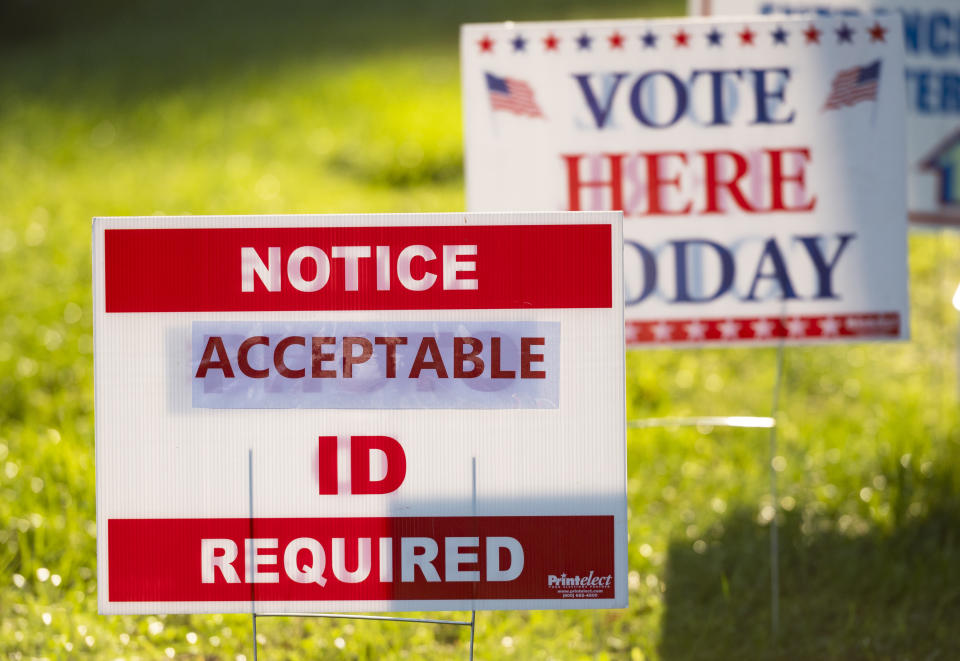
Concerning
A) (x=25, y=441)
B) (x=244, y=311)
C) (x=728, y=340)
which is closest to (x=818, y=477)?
(x=728, y=340)

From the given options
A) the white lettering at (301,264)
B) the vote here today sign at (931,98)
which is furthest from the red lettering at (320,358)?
the vote here today sign at (931,98)

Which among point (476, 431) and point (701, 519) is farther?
point (701, 519)

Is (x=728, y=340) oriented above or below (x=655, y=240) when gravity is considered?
below

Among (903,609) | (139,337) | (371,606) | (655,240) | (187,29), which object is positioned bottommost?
(903,609)

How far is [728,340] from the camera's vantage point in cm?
315

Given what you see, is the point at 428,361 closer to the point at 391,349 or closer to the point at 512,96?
the point at 391,349

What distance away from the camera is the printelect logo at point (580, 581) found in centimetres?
220

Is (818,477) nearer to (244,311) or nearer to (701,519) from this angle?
(701,519)

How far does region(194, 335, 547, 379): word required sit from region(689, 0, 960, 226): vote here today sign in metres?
2.49

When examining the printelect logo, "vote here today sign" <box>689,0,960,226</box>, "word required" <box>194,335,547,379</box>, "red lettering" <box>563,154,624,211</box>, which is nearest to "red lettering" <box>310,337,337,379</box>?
"word required" <box>194,335,547,379</box>

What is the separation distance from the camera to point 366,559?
221 centimetres

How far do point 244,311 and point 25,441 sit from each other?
233 centimetres

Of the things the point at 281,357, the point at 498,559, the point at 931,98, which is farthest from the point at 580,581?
the point at 931,98

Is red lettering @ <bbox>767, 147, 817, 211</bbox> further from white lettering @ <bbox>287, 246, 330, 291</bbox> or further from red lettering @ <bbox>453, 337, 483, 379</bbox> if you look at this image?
white lettering @ <bbox>287, 246, 330, 291</bbox>
